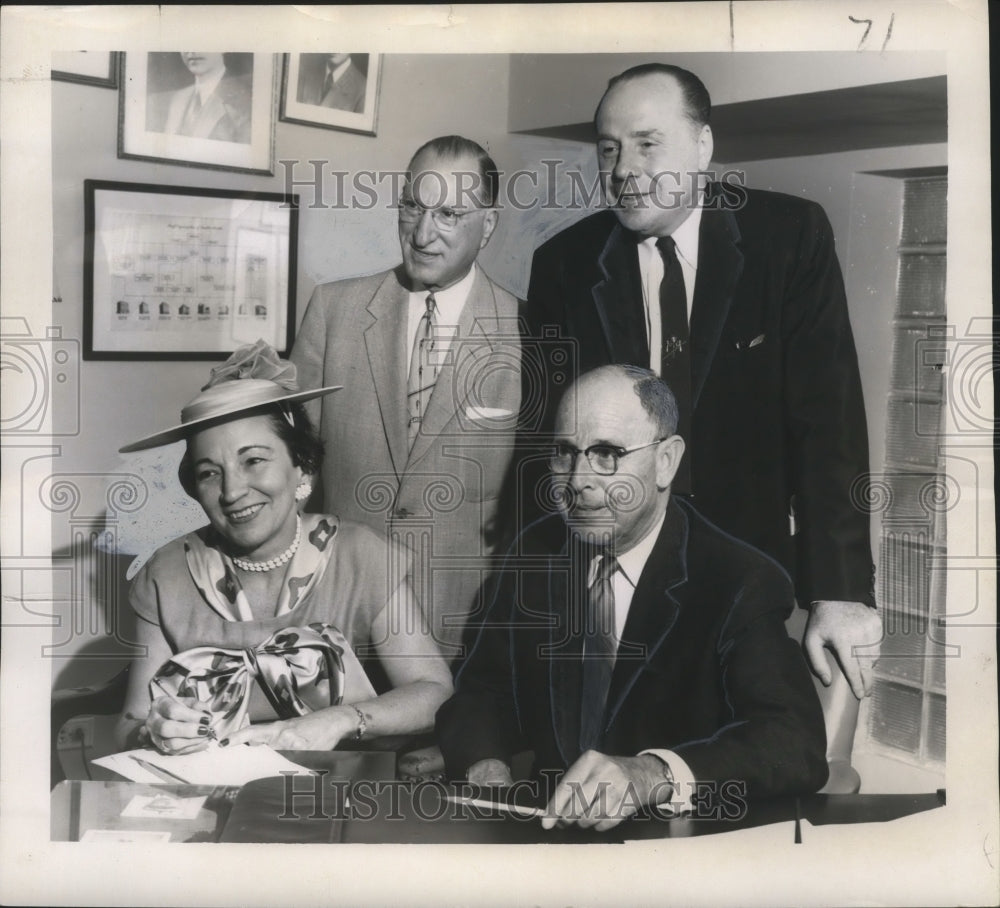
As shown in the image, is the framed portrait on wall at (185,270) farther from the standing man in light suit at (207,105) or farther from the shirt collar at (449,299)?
the shirt collar at (449,299)

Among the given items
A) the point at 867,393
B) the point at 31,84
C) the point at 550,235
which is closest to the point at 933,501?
the point at 867,393

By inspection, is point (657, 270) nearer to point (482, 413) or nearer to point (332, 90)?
point (482, 413)

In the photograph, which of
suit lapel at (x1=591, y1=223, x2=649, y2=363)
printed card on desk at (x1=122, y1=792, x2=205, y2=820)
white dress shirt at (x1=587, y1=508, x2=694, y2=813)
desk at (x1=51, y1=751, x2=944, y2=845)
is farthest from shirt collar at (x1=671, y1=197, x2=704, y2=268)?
printed card on desk at (x1=122, y1=792, x2=205, y2=820)

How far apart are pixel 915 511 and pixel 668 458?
2.18 feet

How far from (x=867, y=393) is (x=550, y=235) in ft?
2.97

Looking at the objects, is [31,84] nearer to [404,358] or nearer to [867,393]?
[404,358]

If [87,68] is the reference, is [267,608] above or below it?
below

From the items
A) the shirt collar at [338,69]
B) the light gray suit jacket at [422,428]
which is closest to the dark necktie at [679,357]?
the light gray suit jacket at [422,428]

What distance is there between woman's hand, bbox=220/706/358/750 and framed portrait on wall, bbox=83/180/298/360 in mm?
936

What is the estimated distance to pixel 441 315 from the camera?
8.00ft

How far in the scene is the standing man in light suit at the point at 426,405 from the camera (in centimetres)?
243

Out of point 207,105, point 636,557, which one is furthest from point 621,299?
point 207,105

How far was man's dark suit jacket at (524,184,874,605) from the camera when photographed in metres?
2.41

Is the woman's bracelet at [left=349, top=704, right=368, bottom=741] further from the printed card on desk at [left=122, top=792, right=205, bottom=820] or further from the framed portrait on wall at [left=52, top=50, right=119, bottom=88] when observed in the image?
the framed portrait on wall at [left=52, top=50, right=119, bottom=88]
